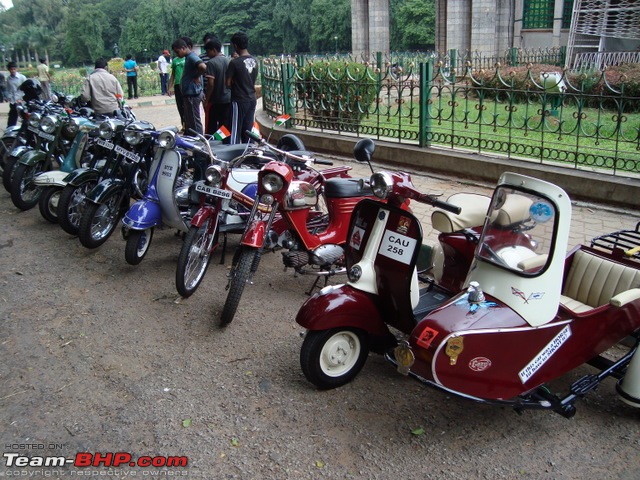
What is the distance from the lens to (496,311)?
9.59 ft

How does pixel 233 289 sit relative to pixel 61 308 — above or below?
above

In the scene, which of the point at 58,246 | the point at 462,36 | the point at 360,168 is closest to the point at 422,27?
the point at 462,36

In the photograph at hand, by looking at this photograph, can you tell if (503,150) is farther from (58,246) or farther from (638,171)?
(58,246)

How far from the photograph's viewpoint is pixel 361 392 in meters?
3.49

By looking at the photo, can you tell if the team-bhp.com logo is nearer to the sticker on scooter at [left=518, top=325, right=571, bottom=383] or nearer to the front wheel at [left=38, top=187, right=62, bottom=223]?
the sticker on scooter at [left=518, top=325, right=571, bottom=383]

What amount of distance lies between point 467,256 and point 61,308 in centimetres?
327

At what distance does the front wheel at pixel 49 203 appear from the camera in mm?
6766

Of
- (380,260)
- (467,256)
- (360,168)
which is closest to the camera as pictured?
(380,260)

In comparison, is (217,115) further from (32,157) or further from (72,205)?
(72,205)

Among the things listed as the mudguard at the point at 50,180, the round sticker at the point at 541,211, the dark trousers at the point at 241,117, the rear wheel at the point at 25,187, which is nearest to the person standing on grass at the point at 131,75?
the dark trousers at the point at 241,117

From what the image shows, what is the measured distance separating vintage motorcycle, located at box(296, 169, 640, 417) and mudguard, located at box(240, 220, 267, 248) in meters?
0.92

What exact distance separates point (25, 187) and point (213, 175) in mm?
4019

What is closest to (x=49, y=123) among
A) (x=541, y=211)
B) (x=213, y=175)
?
(x=213, y=175)

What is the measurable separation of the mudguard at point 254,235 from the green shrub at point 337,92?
15.7 feet
